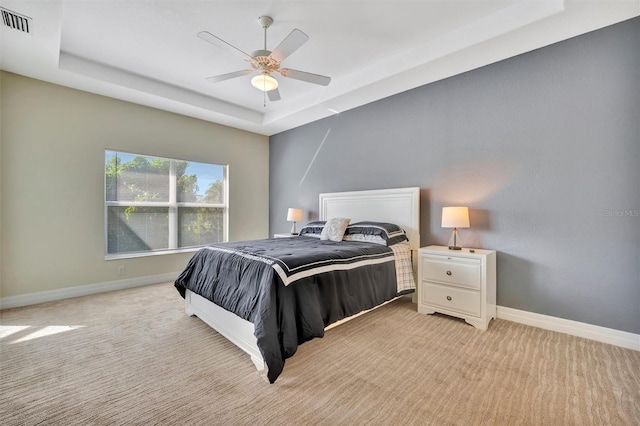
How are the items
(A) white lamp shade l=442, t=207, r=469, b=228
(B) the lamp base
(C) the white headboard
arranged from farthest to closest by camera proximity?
(C) the white headboard → (B) the lamp base → (A) white lamp shade l=442, t=207, r=469, b=228

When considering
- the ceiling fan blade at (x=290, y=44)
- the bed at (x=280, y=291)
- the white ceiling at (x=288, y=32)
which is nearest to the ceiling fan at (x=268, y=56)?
the ceiling fan blade at (x=290, y=44)

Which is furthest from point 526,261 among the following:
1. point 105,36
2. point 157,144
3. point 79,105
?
point 79,105

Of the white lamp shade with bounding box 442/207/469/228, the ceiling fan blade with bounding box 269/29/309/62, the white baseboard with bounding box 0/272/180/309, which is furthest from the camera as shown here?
the white baseboard with bounding box 0/272/180/309

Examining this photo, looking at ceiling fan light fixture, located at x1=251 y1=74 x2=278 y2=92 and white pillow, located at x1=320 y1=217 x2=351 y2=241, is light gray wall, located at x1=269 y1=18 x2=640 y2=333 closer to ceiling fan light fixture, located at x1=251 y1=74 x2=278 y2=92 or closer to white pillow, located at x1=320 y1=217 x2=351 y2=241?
white pillow, located at x1=320 y1=217 x2=351 y2=241

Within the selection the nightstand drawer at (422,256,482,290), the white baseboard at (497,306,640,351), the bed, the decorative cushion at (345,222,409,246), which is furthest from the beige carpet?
the decorative cushion at (345,222,409,246)

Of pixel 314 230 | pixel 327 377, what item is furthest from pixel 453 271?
pixel 314 230

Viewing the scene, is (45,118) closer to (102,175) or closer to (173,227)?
(102,175)

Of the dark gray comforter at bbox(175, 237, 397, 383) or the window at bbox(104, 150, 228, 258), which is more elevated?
the window at bbox(104, 150, 228, 258)

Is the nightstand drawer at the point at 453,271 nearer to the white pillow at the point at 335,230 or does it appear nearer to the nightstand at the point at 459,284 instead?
the nightstand at the point at 459,284

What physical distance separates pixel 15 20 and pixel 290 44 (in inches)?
94.3

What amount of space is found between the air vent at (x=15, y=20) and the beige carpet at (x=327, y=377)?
2.76 meters

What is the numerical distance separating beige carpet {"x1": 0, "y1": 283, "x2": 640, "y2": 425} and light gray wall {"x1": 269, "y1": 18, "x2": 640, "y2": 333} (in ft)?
1.65

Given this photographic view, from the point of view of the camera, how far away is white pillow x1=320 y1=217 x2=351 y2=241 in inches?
142

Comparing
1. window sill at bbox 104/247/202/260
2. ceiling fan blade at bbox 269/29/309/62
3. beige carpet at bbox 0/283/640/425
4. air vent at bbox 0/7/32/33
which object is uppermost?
air vent at bbox 0/7/32/33
